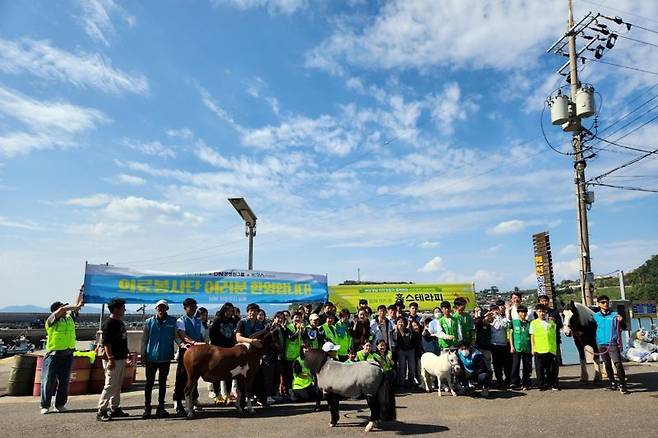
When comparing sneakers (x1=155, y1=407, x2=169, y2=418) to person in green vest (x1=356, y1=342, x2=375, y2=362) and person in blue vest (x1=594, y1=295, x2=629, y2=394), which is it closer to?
person in green vest (x1=356, y1=342, x2=375, y2=362)

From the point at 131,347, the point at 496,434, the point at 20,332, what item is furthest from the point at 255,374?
the point at 20,332

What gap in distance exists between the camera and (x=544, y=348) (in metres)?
9.20

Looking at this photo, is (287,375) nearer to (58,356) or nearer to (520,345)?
(58,356)

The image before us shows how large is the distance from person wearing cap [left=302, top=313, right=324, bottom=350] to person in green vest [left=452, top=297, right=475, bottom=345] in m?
3.05

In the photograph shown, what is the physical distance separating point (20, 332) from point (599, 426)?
49.2 m

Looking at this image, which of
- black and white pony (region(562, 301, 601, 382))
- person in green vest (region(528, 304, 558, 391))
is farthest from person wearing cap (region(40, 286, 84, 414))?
black and white pony (region(562, 301, 601, 382))

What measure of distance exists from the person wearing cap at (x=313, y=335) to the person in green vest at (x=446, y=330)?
2719mm

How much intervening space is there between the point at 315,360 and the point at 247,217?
11.2 meters

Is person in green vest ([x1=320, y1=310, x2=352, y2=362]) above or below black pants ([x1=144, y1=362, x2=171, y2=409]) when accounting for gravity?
above

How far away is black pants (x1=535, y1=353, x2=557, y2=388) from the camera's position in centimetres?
932

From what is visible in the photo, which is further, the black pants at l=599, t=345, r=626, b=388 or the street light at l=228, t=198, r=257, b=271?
the street light at l=228, t=198, r=257, b=271

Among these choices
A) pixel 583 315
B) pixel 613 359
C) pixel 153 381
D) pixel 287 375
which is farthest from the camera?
pixel 583 315

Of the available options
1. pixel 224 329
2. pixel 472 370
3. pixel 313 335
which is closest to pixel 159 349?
pixel 224 329

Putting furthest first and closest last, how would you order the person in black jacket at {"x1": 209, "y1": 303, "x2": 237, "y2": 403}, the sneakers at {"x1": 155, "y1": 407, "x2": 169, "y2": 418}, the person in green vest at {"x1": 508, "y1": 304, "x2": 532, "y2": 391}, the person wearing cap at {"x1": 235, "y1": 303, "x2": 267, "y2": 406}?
the person in green vest at {"x1": 508, "y1": 304, "x2": 532, "y2": 391} < the person wearing cap at {"x1": 235, "y1": 303, "x2": 267, "y2": 406} < the person in black jacket at {"x1": 209, "y1": 303, "x2": 237, "y2": 403} < the sneakers at {"x1": 155, "y1": 407, "x2": 169, "y2": 418}
